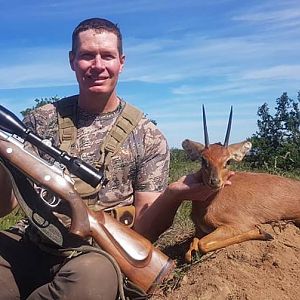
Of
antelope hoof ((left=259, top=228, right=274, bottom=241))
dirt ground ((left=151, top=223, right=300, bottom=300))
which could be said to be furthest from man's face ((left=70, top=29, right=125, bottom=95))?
antelope hoof ((left=259, top=228, right=274, bottom=241))

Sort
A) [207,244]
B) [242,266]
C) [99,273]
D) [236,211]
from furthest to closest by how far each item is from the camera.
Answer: [236,211] < [207,244] < [242,266] < [99,273]

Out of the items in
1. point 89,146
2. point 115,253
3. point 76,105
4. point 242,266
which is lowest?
point 242,266

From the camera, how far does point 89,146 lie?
599 centimetres

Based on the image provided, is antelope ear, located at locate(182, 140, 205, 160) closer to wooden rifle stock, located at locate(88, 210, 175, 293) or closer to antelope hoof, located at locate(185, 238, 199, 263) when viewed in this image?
antelope hoof, located at locate(185, 238, 199, 263)

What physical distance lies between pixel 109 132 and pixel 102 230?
1204 mm

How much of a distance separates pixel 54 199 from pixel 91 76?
1.29 metres

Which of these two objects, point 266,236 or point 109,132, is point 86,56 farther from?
point 266,236

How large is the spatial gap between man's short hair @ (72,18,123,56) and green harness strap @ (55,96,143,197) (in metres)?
0.58

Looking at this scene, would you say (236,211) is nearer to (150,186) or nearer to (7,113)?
(150,186)

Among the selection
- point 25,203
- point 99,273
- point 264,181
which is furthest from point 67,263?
point 264,181

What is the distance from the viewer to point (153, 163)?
6.06 meters

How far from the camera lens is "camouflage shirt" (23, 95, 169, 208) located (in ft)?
19.5

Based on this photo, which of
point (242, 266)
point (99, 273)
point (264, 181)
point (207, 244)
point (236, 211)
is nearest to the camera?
point (99, 273)

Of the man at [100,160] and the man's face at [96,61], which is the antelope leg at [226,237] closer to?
the man at [100,160]
